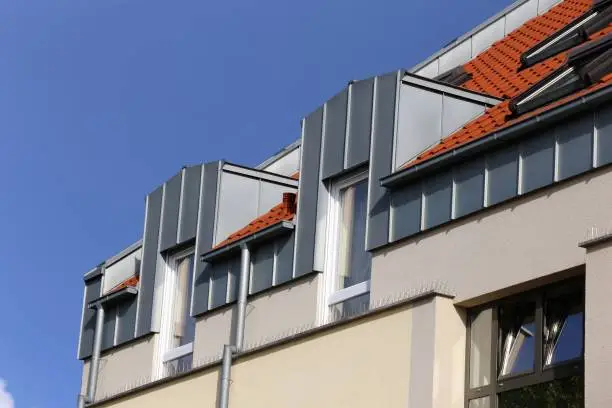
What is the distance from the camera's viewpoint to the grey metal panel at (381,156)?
586 inches

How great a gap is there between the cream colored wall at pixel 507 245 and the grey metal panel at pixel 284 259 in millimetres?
1856

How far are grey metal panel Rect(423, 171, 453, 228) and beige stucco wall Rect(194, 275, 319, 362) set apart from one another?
6.53ft

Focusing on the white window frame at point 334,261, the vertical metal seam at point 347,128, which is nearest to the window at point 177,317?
the white window frame at point 334,261

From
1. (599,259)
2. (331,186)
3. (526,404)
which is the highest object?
(331,186)

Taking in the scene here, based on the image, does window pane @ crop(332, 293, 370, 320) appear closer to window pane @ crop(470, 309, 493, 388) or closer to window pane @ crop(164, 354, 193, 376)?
→ window pane @ crop(470, 309, 493, 388)

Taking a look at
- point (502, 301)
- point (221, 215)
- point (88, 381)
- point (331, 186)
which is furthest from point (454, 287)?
point (88, 381)

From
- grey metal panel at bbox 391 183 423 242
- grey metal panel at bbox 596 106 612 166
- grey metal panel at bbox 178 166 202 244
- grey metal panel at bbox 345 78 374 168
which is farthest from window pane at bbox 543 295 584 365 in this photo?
grey metal panel at bbox 178 166 202 244

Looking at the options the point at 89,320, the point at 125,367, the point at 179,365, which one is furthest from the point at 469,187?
the point at 89,320

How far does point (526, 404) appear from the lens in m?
12.8

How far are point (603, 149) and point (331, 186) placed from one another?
4.35 metres

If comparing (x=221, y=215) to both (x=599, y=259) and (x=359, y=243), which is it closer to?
(x=359, y=243)

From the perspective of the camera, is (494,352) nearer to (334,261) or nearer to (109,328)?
(334,261)

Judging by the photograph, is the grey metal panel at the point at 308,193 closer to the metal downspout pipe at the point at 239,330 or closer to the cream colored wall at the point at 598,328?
the metal downspout pipe at the point at 239,330

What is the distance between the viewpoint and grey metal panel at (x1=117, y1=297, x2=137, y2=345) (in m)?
19.2
